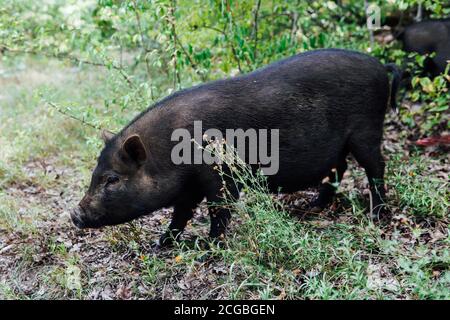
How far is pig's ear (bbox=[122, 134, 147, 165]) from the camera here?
4930 millimetres

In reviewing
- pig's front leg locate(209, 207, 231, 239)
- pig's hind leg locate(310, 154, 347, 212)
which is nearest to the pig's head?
pig's front leg locate(209, 207, 231, 239)

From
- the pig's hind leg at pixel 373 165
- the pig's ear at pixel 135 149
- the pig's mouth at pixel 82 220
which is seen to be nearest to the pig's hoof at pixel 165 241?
the pig's mouth at pixel 82 220

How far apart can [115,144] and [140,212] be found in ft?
2.10

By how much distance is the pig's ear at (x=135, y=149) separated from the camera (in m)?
4.93

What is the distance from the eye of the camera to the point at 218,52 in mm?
7684

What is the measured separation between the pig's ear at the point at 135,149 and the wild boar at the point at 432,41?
4878 mm

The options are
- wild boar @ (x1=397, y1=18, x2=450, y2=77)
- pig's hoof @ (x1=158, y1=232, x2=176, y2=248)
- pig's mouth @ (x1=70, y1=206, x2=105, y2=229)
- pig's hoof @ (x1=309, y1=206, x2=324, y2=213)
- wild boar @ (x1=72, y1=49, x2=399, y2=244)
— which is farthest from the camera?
wild boar @ (x1=397, y1=18, x2=450, y2=77)

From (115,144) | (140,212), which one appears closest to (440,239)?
(140,212)

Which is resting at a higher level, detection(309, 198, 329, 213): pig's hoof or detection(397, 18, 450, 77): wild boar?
detection(397, 18, 450, 77): wild boar

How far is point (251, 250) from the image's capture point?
15.5ft

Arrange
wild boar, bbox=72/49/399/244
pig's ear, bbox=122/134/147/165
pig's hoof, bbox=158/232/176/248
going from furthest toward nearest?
pig's hoof, bbox=158/232/176/248 → wild boar, bbox=72/49/399/244 → pig's ear, bbox=122/134/147/165

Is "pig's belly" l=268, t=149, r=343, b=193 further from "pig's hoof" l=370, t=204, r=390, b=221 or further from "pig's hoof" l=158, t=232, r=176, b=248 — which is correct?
"pig's hoof" l=158, t=232, r=176, b=248

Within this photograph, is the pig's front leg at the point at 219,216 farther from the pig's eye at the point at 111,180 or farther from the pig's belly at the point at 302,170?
the pig's eye at the point at 111,180
